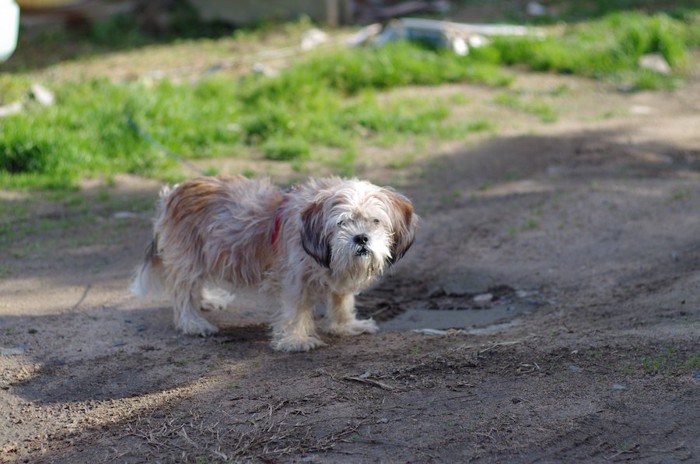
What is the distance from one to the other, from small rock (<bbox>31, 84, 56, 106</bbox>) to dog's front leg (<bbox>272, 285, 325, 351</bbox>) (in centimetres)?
567

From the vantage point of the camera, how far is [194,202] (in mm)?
5988

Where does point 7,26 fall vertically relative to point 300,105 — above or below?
above

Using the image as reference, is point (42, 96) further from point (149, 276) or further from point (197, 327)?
point (197, 327)

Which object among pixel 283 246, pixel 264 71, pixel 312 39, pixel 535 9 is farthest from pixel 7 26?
pixel 535 9

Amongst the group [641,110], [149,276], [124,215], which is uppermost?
[641,110]

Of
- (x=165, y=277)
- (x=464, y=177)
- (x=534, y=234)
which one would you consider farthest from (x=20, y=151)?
(x=534, y=234)

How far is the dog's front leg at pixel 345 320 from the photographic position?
19.3 feet

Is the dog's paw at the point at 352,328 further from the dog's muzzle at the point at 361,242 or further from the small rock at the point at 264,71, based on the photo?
the small rock at the point at 264,71

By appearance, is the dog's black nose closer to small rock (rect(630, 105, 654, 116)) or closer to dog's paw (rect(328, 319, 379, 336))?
dog's paw (rect(328, 319, 379, 336))

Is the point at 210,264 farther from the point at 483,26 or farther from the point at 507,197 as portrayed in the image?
the point at 483,26

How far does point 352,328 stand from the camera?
5977 millimetres

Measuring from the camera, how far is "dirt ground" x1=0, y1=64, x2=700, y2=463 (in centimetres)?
448

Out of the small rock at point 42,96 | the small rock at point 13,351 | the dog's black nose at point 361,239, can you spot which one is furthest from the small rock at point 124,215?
the dog's black nose at point 361,239

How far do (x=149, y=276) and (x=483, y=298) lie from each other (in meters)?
2.20
